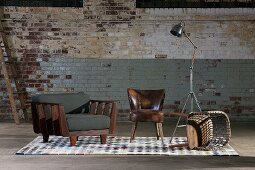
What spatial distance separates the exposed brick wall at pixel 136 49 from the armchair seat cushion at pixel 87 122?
348cm

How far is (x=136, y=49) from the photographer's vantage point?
10.4 m

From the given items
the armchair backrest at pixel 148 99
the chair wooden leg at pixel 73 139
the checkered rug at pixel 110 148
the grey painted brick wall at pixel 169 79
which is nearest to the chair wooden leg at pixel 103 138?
the checkered rug at pixel 110 148

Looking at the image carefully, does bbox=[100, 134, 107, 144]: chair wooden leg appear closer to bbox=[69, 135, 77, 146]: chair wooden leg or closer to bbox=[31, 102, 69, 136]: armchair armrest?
bbox=[69, 135, 77, 146]: chair wooden leg

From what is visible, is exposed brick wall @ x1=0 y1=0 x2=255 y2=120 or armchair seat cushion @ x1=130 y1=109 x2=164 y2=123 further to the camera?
exposed brick wall @ x1=0 y1=0 x2=255 y2=120

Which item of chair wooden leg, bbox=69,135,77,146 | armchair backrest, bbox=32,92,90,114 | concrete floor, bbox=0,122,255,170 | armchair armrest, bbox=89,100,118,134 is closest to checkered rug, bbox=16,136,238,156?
chair wooden leg, bbox=69,135,77,146

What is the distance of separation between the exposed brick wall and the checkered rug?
9.63 ft

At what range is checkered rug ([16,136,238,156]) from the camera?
251 inches

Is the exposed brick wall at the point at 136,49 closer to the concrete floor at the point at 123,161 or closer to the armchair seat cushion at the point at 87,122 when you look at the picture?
the concrete floor at the point at 123,161

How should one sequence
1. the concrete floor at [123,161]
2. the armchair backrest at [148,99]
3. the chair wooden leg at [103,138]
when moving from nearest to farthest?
1. the concrete floor at [123,161]
2. the chair wooden leg at [103,138]
3. the armchair backrest at [148,99]

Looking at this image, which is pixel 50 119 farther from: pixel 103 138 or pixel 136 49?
pixel 136 49

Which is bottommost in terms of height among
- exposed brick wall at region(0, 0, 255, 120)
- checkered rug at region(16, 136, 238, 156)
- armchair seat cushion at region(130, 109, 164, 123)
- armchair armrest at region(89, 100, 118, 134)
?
checkered rug at region(16, 136, 238, 156)

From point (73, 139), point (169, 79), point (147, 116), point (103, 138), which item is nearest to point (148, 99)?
point (147, 116)

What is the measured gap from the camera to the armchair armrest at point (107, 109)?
23.5 ft

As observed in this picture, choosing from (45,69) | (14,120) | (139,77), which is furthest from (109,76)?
(14,120)
